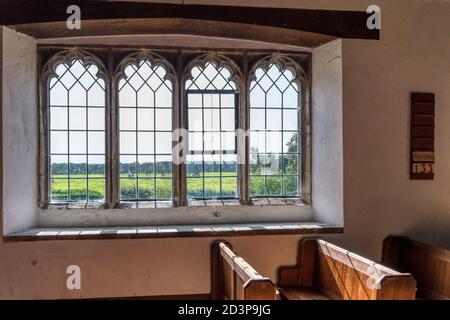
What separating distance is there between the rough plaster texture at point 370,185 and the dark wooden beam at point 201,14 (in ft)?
0.27

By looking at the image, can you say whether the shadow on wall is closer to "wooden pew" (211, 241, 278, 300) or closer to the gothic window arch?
"wooden pew" (211, 241, 278, 300)

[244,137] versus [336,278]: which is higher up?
[244,137]

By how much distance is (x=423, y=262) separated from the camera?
2.99 metres

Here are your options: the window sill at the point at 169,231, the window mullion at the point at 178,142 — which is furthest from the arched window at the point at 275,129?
the window mullion at the point at 178,142

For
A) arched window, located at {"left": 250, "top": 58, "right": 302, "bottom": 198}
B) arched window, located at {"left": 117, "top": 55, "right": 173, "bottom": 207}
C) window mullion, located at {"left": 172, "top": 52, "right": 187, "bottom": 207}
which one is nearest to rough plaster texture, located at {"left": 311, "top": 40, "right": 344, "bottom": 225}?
arched window, located at {"left": 250, "top": 58, "right": 302, "bottom": 198}

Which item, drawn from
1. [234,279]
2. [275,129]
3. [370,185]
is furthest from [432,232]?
[234,279]

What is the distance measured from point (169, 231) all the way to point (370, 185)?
1589 millimetres

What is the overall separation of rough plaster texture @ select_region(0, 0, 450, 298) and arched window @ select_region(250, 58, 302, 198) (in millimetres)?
544

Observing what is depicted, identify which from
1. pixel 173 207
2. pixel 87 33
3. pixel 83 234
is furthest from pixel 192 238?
pixel 87 33

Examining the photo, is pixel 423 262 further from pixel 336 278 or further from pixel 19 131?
pixel 19 131

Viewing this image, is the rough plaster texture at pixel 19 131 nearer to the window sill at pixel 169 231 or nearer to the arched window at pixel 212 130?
the window sill at pixel 169 231

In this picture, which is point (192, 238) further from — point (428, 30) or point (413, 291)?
point (428, 30)

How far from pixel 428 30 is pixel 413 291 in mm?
2249

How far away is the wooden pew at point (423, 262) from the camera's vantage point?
279 centimetres
